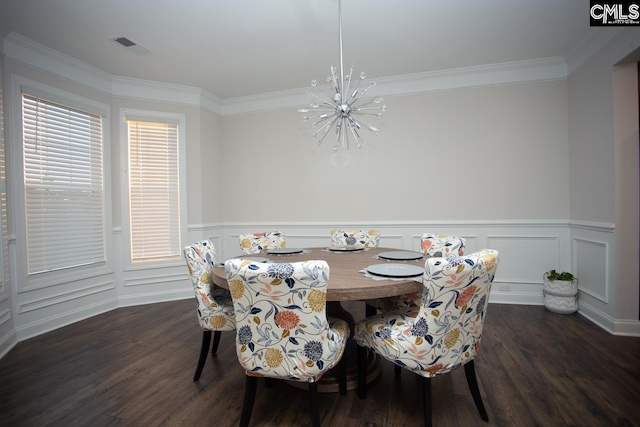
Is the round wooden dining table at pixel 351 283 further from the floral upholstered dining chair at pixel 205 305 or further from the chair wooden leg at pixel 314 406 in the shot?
the chair wooden leg at pixel 314 406

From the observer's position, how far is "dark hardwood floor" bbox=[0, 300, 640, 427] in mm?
1776

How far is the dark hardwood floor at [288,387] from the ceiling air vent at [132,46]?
2.76m

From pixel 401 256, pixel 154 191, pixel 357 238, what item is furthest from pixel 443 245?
pixel 154 191

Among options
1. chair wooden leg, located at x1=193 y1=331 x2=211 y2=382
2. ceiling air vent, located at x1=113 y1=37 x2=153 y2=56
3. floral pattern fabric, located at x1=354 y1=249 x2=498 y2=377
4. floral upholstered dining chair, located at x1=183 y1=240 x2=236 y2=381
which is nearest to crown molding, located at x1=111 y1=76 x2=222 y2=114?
ceiling air vent, located at x1=113 y1=37 x2=153 y2=56

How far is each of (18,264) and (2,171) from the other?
840mm

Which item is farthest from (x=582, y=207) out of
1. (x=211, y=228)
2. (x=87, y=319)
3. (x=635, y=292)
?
(x=87, y=319)

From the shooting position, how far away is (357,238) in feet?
11.4

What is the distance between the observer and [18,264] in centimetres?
292

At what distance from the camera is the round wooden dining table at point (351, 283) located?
1645mm

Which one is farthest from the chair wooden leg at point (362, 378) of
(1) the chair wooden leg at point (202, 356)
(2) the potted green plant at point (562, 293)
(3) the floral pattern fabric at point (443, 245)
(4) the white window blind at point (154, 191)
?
(4) the white window blind at point (154, 191)

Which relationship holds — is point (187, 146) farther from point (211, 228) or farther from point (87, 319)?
point (87, 319)

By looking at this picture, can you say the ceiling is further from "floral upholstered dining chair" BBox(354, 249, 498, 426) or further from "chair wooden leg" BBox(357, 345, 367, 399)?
"chair wooden leg" BBox(357, 345, 367, 399)

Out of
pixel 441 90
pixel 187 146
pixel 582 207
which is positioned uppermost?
pixel 441 90

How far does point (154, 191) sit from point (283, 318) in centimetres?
337
